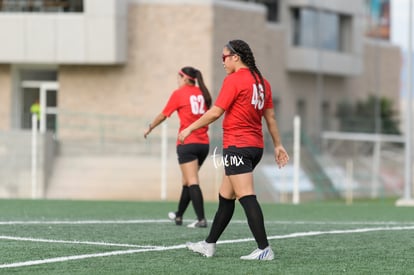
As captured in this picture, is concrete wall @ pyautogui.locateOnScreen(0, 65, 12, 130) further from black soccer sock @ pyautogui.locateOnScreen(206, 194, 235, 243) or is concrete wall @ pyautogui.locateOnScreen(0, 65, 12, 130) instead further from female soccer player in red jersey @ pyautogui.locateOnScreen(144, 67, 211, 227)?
black soccer sock @ pyautogui.locateOnScreen(206, 194, 235, 243)

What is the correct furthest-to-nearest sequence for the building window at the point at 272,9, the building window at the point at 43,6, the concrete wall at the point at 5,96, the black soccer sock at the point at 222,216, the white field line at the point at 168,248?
the building window at the point at 272,9 → the concrete wall at the point at 5,96 → the building window at the point at 43,6 → the black soccer sock at the point at 222,216 → the white field line at the point at 168,248

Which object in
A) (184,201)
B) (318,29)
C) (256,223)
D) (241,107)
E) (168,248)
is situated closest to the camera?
(256,223)

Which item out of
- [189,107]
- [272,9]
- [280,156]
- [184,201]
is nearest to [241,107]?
[280,156]

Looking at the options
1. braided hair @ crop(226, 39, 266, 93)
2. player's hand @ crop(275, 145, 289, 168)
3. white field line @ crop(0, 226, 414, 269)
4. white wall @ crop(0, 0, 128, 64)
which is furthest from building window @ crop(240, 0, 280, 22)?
braided hair @ crop(226, 39, 266, 93)

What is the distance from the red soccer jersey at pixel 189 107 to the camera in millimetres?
15422

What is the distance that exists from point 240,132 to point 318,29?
163 feet

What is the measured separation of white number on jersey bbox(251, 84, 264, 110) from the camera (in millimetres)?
11062

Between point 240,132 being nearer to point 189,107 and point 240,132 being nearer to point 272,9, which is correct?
point 189,107

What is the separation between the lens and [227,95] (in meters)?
11.0

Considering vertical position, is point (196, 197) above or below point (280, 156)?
below

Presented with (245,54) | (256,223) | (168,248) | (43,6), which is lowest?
(168,248)

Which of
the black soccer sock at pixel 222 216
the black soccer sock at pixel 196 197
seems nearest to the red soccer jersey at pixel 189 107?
the black soccer sock at pixel 196 197

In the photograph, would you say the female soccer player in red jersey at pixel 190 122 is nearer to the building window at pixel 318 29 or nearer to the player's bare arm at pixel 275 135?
the player's bare arm at pixel 275 135

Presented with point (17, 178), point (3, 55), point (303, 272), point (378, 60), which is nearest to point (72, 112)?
point (3, 55)
